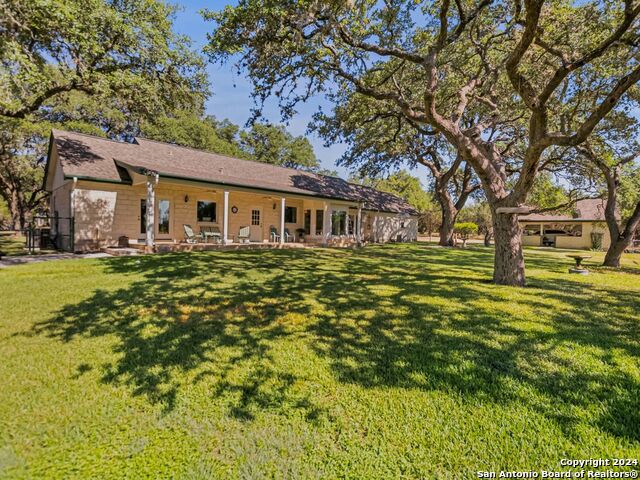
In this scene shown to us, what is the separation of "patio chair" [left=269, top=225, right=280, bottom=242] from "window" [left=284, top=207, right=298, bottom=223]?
4.17 feet

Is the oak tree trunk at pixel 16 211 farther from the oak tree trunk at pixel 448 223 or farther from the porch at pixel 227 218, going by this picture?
the oak tree trunk at pixel 448 223

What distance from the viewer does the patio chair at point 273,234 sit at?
16734mm

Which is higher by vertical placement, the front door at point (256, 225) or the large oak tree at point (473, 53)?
the large oak tree at point (473, 53)

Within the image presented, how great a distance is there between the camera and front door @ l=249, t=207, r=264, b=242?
17156 mm

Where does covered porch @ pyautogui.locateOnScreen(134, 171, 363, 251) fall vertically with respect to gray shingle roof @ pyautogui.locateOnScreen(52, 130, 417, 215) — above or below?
below

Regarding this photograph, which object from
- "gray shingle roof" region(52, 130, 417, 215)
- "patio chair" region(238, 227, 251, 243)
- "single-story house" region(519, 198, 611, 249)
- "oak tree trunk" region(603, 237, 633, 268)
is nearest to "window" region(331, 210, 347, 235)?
"gray shingle roof" region(52, 130, 417, 215)

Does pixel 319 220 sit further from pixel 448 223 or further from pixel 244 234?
pixel 448 223

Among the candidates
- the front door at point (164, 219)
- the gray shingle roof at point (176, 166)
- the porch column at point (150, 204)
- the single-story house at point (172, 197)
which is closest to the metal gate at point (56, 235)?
the single-story house at point (172, 197)

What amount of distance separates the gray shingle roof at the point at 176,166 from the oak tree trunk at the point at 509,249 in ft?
33.6

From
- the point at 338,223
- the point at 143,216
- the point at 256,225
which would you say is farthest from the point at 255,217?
the point at 143,216

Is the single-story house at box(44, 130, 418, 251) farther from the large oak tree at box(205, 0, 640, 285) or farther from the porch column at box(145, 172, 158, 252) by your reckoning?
the large oak tree at box(205, 0, 640, 285)

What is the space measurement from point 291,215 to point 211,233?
19.2ft

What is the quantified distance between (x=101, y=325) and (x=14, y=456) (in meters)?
2.56

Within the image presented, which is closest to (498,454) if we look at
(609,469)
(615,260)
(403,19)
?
(609,469)
